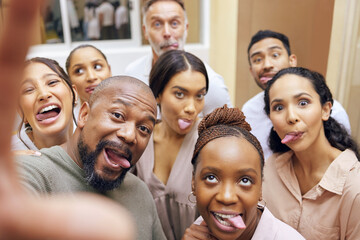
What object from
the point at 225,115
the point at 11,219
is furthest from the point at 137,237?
the point at 11,219

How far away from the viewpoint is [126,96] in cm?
105

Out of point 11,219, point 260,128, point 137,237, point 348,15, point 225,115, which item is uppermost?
point 348,15

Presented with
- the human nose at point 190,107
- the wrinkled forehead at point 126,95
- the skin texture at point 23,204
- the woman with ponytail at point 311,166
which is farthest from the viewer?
the human nose at point 190,107

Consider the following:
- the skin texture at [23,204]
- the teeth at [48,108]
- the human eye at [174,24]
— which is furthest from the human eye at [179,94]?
the skin texture at [23,204]

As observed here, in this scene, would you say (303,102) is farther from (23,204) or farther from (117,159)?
(23,204)

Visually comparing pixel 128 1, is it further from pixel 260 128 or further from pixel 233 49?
pixel 260 128

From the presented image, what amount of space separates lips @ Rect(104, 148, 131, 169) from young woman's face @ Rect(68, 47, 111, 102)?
0.91m

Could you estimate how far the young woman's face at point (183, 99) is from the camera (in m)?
1.48

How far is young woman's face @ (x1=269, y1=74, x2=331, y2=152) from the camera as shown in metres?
1.24

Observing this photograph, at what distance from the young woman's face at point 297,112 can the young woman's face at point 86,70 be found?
3.49 feet

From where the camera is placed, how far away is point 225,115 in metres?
1.14

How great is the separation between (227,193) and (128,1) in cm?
410

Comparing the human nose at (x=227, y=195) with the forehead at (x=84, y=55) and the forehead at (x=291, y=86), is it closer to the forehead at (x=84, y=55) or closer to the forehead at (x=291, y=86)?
the forehead at (x=291, y=86)

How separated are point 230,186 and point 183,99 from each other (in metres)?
0.63
